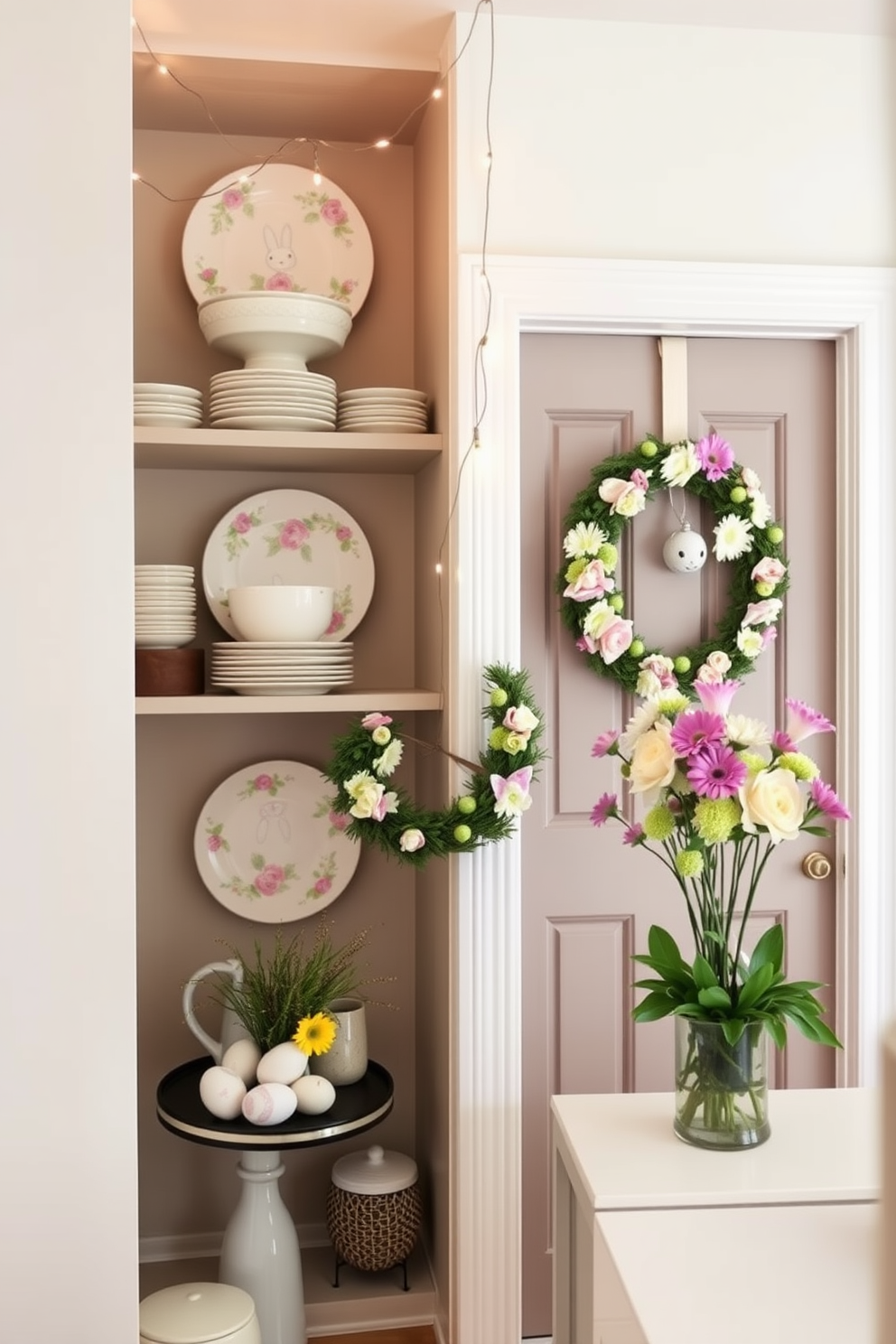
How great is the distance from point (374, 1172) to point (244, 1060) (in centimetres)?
41

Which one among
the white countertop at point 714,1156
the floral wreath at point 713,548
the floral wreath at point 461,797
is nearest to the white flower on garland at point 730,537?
the floral wreath at point 713,548

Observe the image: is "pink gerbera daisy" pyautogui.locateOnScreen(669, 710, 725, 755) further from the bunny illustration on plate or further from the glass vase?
the bunny illustration on plate

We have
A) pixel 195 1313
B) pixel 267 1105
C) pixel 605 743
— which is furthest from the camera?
pixel 267 1105

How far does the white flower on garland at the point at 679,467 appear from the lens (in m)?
2.44

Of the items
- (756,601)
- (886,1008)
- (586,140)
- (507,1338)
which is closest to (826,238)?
(586,140)

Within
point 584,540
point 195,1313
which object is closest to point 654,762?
point 584,540

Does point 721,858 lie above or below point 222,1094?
above

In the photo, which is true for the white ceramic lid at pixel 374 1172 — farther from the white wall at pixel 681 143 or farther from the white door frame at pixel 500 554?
the white wall at pixel 681 143

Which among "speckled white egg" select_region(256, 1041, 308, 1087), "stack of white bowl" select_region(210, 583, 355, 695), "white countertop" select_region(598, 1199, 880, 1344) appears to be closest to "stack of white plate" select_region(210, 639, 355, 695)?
"stack of white bowl" select_region(210, 583, 355, 695)

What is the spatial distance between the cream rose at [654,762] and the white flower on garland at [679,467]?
987mm

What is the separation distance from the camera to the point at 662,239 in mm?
2439

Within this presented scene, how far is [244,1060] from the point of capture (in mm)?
2434

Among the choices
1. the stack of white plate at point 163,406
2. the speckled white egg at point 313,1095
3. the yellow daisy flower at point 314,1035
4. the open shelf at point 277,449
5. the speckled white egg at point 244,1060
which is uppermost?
the stack of white plate at point 163,406

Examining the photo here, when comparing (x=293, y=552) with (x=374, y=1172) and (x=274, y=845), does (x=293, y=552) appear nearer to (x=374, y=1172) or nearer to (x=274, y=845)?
(x=274, y=845)
